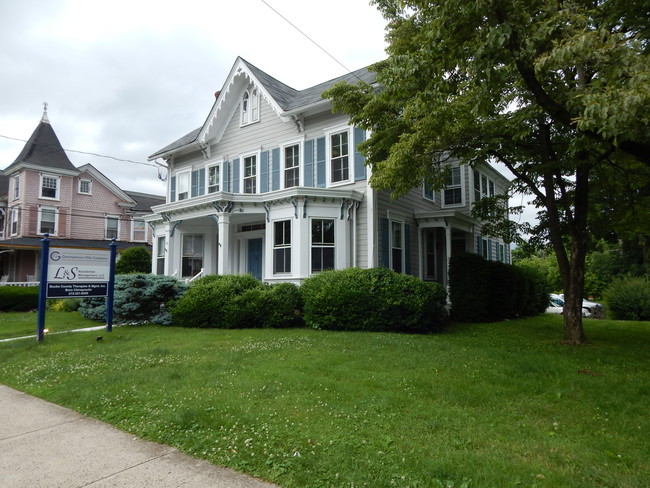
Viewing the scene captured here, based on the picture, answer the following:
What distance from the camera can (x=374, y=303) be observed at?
10.9 m

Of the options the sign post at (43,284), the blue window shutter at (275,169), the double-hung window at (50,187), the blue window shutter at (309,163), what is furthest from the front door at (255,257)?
the double-hung window at (50,187)

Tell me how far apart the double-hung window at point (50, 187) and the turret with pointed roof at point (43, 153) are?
0.73 meters

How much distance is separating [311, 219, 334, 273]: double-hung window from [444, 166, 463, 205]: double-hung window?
7503 millimetres


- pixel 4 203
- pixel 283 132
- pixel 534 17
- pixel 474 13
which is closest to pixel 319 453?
pixel 474 13

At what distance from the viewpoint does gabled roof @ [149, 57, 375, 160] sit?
15250 millimetres

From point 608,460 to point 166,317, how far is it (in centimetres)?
1119

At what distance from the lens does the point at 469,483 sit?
314 centimetres

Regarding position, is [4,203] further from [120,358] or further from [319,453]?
[319,453]

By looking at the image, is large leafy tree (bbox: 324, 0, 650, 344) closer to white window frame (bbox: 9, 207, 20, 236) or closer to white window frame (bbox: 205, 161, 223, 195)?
white window frame (bbox: 205, 161, 223, 195)

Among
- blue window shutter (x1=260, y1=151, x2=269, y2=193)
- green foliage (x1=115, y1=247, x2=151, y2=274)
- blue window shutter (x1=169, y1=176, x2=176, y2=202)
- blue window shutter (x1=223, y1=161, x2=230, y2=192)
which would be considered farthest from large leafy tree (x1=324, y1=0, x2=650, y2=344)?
green foliage (x1=115, y1=247, x2=151, y2=274)

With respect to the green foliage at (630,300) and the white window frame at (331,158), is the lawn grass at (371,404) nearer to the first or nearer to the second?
the white window frame at (331,158)

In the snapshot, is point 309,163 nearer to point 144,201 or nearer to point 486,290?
point 486,290

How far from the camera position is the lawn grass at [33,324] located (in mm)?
11594

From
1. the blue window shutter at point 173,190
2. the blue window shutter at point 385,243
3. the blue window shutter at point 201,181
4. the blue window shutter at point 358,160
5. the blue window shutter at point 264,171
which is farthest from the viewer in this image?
the blue window shutter at point 173,190
